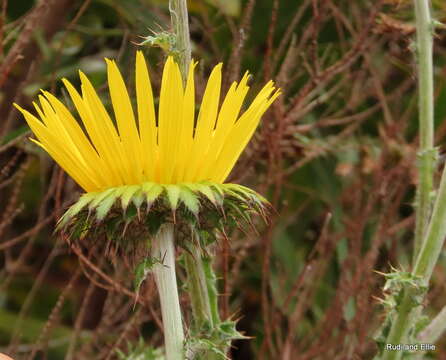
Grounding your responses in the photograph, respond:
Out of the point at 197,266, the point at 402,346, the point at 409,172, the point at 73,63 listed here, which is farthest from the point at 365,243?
the point at 197,266

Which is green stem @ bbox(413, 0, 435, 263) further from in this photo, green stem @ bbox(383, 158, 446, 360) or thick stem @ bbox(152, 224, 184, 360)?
thick stem @ bbox(152, 224, 184, 360)

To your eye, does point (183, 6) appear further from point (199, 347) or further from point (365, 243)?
point (365, 243)

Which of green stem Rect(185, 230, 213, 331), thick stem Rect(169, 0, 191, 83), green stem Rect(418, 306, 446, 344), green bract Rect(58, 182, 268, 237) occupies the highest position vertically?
thick stem Rect(169, 0, 191, 83)

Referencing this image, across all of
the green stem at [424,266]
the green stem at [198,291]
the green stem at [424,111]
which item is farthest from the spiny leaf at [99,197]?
the green stem at [424,111]

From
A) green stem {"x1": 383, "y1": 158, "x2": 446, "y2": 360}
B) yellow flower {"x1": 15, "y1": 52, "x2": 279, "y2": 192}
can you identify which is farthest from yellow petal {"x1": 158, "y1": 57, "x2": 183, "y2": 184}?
green stem {"x1": 383, "y1": 158, "x2": 446, "y2": 360}

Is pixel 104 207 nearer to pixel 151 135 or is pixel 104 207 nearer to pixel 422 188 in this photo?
pixel 151 135

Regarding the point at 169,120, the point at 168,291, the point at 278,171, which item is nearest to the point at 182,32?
the point at 169,120
